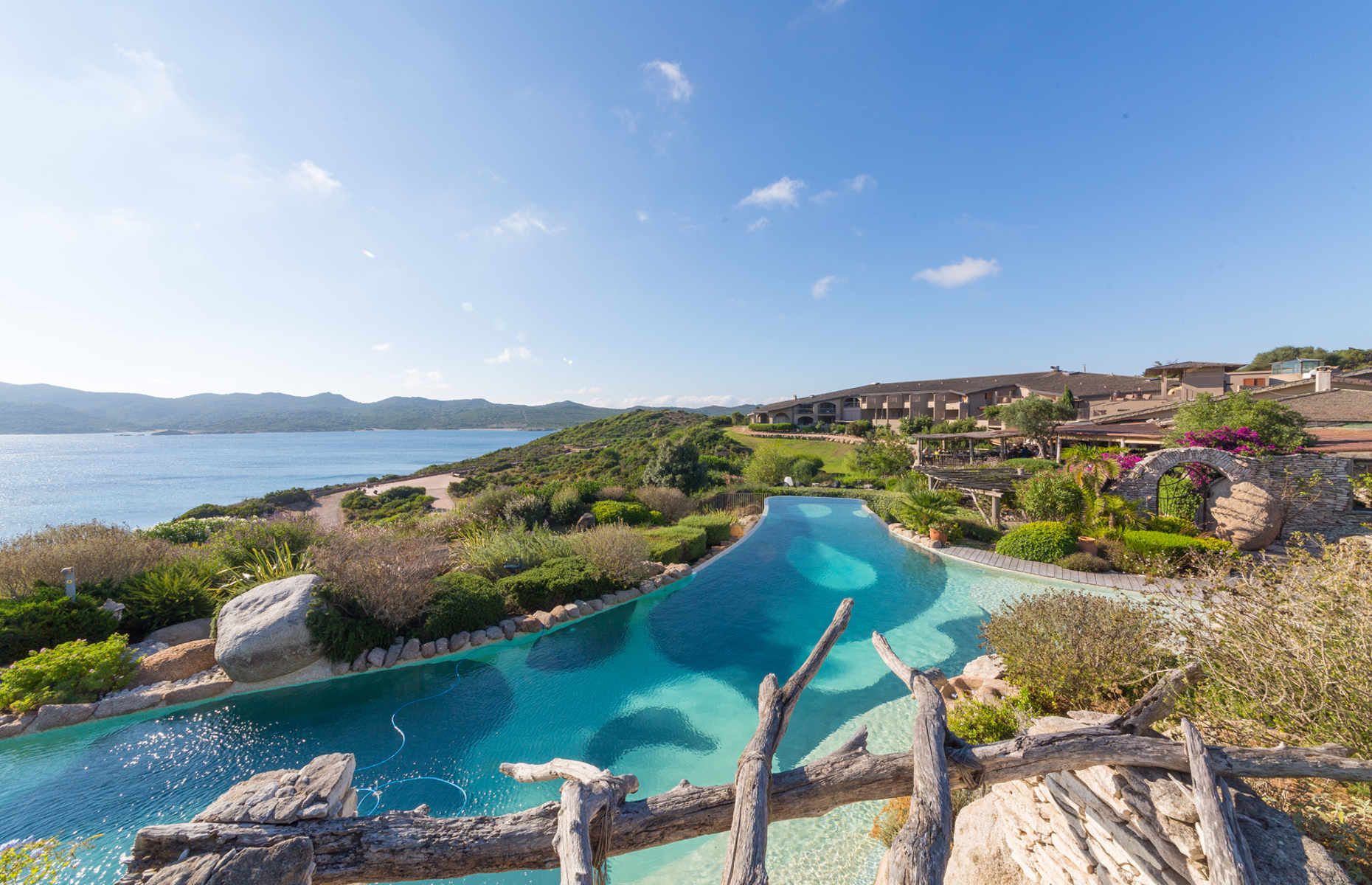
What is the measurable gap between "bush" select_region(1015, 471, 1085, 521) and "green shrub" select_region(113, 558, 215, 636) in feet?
61.2

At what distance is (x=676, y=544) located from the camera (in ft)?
40.6

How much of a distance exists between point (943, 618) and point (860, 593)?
1.74m

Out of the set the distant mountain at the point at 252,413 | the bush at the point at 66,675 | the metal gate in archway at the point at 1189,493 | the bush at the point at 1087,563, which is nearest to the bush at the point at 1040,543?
the bush at the point at 1087,563

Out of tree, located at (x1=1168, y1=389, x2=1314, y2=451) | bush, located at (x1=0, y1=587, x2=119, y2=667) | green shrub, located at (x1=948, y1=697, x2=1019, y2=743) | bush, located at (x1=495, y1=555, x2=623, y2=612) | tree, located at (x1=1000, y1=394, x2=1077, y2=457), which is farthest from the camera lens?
tree, located at (x1=1000, y1=394, x2=1077, y2=457)

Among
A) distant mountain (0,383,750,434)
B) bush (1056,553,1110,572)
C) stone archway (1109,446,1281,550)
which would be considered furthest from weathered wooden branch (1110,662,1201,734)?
distant mountain (0,383,750,434)

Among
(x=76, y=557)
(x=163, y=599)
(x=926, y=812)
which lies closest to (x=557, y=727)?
(x=926, y=812)

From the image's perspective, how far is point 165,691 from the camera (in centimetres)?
634

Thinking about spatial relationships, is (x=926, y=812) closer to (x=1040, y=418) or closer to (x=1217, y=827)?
(x=1217, y=827)

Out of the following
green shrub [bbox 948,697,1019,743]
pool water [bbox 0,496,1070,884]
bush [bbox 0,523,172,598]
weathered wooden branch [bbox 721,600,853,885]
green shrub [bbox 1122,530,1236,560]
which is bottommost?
pool water [bbox 0,496,1070,884]

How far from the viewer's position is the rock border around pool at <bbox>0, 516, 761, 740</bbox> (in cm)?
581

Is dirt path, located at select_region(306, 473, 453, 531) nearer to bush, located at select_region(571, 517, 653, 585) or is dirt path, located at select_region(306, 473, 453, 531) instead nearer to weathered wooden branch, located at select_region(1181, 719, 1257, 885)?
bush, located at select_region(571, 517, 653, 585)

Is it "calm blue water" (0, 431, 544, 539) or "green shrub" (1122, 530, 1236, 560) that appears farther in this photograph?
"calm blue water" (0, 431, 544, 539)

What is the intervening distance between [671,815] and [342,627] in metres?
7.24

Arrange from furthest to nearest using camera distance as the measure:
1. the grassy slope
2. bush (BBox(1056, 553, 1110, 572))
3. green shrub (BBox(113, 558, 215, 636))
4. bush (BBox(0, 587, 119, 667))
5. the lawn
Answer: the grassy slope → the lawn → bush (BBox(1056, 553, 1110, 572)) → green shrub (BBox(113, 558, 215, 636)) → bush (BBox(0, 587, 119, 667))
